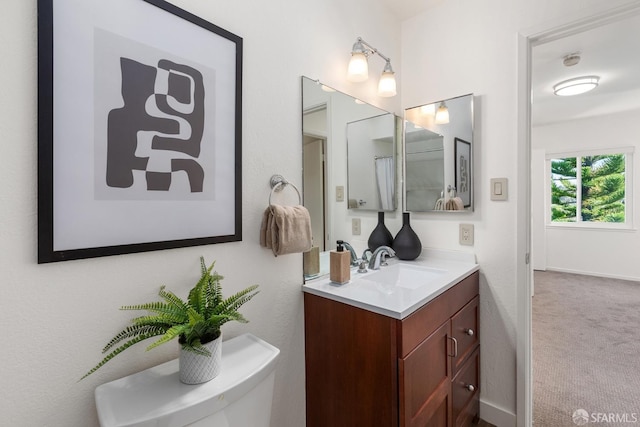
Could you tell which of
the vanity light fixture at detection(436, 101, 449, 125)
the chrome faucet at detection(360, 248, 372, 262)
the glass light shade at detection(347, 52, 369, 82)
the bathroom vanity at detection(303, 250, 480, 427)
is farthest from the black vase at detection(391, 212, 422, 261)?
the glass light shade at detection(347, 52, 369, 82)

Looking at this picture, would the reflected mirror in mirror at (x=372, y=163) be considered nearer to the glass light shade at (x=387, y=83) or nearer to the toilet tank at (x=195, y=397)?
the glass light shade at (x=387, y=83)

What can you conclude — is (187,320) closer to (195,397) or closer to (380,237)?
(195,397)

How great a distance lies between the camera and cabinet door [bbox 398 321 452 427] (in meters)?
1.04

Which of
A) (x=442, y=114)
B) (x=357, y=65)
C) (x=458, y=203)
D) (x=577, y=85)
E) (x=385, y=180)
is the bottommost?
(x=458, y=203)

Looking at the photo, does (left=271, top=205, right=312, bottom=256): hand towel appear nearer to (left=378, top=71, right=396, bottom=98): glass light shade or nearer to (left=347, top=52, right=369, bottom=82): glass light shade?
(left=347, top=52, right=369, bottom=82): glass light shade

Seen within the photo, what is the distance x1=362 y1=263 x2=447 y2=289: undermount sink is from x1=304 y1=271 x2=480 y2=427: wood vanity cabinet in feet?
0.56

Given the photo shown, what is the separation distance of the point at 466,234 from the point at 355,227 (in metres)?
0.65

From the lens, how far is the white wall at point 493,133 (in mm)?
1596

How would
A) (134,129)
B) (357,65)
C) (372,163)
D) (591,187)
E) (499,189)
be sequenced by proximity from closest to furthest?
(134,129), (357,65), (499,189), (372,163), (591,187)

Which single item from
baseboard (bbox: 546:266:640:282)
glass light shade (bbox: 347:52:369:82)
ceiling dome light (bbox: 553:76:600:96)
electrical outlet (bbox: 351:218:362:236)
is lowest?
baseboard (bbox: 546:266:640:282)

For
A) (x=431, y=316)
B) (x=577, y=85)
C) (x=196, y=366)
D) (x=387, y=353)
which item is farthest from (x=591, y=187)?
(x=196, y=366)

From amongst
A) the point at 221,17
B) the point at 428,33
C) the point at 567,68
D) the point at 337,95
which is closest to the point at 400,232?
the point at 337,95

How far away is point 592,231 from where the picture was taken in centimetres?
460

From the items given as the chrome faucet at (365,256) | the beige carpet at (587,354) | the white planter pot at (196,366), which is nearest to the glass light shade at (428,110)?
the chrome faucet at (365,256)
